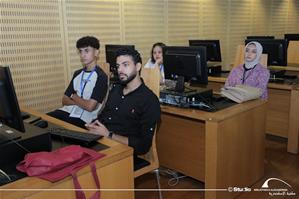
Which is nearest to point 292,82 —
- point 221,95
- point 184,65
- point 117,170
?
point 221,95

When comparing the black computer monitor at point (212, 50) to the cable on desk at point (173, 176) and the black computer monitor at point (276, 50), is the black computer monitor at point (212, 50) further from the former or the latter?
the cable on desk at point (173, 176)

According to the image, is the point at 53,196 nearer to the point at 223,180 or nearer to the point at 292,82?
the point at 223,180

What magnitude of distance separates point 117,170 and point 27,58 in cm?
240

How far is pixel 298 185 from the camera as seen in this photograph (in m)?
2.83

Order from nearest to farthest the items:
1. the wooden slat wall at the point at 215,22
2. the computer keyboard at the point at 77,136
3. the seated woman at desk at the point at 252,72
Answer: the computer keyboard at the point at 77,136 < the seated woman at desk at the point at 252,72 < the wooden slat wall at the point at 215,22

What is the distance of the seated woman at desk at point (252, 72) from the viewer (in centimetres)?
329

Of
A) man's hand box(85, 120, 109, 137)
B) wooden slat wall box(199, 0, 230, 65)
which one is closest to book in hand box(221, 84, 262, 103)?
man's hand box(85, 120, 109, 137)

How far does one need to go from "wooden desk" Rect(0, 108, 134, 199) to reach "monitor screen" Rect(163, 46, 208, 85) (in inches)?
47.9

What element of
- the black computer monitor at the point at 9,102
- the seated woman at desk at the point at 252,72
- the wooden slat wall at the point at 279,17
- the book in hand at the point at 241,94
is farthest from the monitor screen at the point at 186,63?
the wooden slat wall at the point at 279,17

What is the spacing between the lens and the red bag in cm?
137

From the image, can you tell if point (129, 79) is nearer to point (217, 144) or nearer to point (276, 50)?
point (217, 144)

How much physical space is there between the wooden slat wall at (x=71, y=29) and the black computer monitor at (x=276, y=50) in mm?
1680

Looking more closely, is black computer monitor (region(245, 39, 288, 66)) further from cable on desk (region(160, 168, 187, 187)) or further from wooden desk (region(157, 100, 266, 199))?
cable on desk (region(160, 168, 187, 187))

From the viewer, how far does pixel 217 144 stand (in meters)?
2.30
